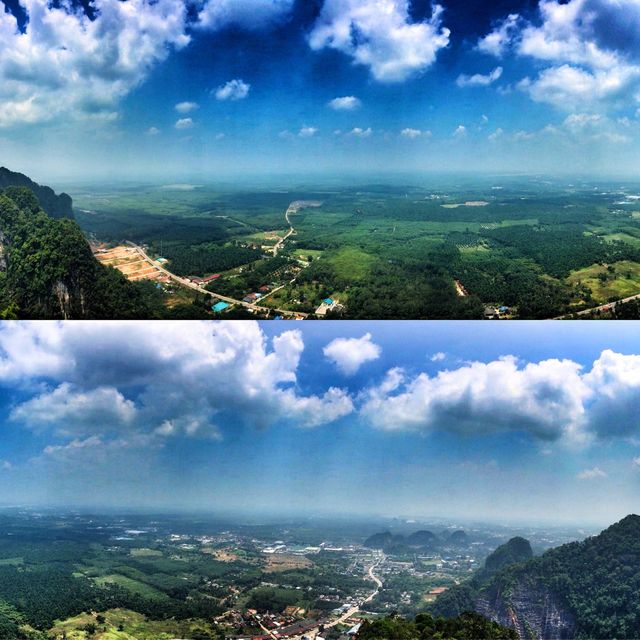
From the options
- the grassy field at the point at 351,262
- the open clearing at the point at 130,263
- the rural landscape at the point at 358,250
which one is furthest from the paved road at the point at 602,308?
the open clearing at the point at 130,263

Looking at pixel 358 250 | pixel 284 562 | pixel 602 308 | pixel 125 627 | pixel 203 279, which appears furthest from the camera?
pixel 358 250

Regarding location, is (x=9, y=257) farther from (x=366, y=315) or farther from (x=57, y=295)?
(x=366, y=315)

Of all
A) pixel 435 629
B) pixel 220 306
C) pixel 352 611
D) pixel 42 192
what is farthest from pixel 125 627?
pixel 42 192

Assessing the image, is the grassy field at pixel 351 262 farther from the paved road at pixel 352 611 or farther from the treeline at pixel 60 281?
Answer: the paved road at pixel 352 611

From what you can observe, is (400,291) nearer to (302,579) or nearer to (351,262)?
(351,262)

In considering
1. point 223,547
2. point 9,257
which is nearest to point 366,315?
point 223,547

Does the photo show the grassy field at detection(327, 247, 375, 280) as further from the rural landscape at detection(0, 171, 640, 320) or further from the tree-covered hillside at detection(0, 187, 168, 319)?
the tree-covered hillside at detection(0, 187, 168, 319)
